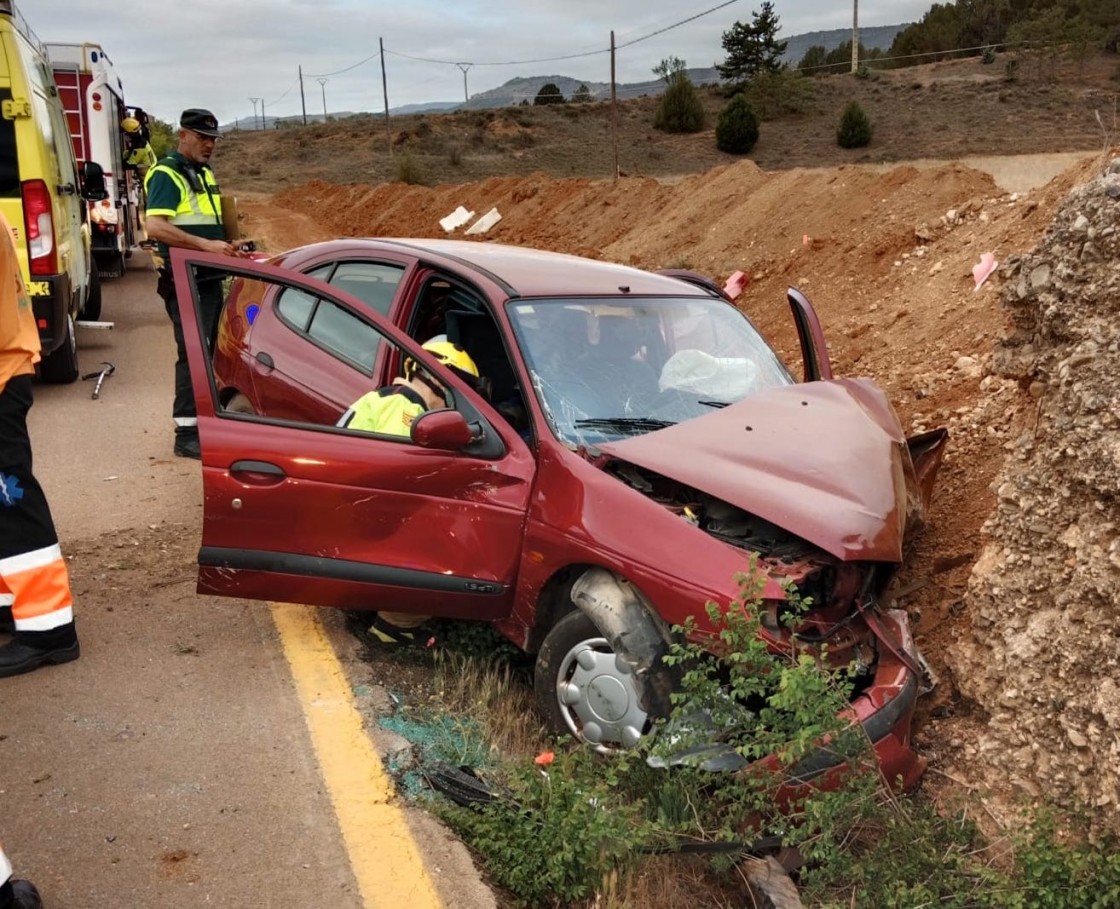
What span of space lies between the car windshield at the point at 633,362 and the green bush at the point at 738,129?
40.5 meters

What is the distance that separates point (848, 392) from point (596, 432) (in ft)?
3.76

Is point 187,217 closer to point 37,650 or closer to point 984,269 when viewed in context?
point 37,650

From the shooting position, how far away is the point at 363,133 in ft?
199

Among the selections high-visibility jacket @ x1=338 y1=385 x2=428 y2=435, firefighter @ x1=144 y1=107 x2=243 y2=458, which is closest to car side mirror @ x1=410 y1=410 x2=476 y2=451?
high-visibility jacket @ x1=338 y1=385 x2=428 y2=435

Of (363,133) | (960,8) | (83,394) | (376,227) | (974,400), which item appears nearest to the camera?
(974,400)

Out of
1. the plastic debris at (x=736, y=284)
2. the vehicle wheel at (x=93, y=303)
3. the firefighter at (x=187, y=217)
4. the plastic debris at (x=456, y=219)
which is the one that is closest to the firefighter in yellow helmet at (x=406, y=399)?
the firefighter at (x=187, y=217)

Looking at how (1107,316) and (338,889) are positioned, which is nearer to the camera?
(338,889)

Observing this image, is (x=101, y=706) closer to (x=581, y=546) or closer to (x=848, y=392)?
(x=581, y=546)

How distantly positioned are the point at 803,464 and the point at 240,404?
9.99 feet

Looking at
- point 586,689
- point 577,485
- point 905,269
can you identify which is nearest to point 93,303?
point 905,269

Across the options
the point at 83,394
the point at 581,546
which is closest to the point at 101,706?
the point at 581,546

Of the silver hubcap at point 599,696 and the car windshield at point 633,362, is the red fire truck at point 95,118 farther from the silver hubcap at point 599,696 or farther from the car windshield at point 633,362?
the silver hubcap at point 599,696

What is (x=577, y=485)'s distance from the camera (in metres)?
3.50

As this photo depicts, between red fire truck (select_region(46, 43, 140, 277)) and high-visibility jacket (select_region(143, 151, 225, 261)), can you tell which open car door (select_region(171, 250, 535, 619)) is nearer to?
high-visibility jacket (select_region(143, 151, 225, 261))
